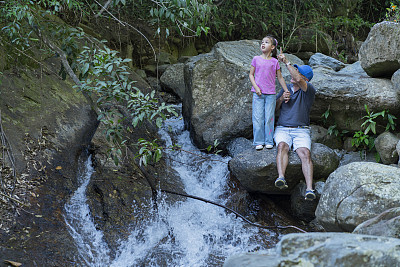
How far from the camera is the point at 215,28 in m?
9.76

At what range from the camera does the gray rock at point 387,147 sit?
528cm

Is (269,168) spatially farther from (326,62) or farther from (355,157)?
(326,62)

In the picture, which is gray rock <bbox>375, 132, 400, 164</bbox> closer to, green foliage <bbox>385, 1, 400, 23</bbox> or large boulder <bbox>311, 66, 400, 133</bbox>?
large boulder <bbox>311, 66, 400, 133</bbox>

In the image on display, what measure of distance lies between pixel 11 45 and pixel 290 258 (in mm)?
5203

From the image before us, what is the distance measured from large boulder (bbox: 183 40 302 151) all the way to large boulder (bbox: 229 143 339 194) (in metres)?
0.93

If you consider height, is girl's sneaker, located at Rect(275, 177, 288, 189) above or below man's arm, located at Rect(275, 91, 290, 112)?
below

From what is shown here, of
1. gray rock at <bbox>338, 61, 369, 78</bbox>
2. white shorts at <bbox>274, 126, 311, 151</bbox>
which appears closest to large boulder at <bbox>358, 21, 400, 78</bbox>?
gray rock at <bbox>338, 61, 369, 78</bbox>

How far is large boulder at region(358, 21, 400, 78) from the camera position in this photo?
5410mm

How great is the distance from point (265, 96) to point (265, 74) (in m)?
0.30

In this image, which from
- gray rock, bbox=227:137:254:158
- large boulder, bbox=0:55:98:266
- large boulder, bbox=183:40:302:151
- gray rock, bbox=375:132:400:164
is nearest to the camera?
large boulder, bbox=0:55:98:266

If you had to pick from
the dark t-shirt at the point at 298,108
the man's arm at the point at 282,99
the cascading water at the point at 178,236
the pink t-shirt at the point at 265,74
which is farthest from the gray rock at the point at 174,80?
the dark t-shirt at the point at 298,108

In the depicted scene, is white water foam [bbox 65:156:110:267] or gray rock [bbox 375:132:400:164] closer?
white water foam [bbox 65:156:110:267]

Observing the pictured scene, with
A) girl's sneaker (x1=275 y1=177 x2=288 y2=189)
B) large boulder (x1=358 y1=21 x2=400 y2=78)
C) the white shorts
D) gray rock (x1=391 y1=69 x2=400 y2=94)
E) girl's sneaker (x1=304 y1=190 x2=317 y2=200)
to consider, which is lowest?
girl's sneaker (x1=304 y1=190 x2=317 y2=200)

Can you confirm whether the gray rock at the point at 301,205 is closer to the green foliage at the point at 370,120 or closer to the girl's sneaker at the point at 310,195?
the girl's sneaker at the point at 310,195
